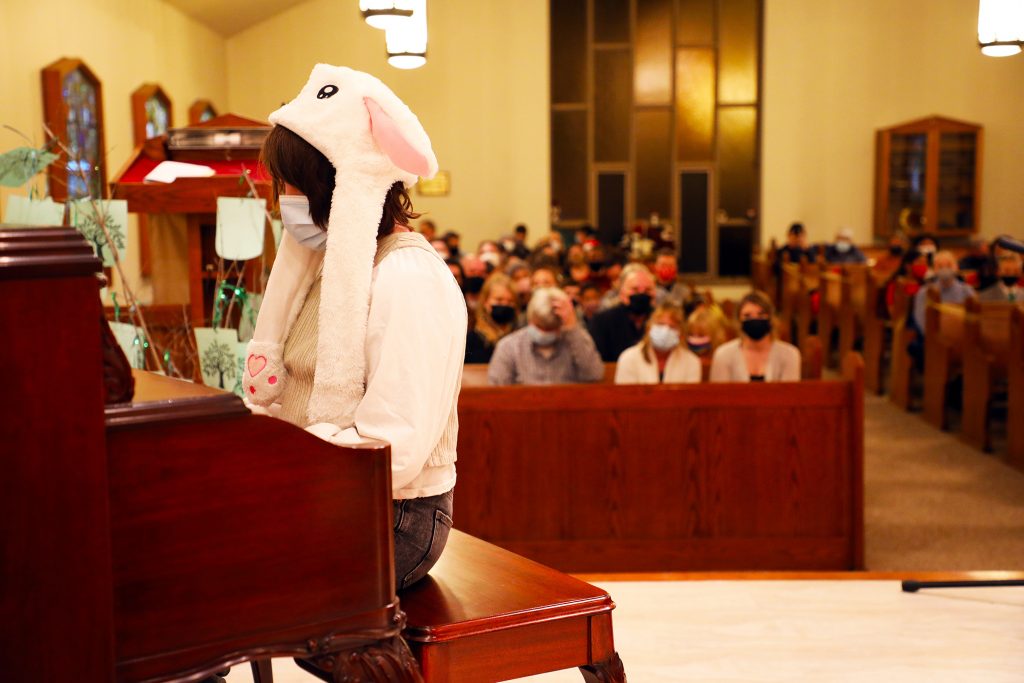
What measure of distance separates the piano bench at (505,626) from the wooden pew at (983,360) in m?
5.91

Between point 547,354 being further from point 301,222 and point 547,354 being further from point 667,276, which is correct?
point 301,222

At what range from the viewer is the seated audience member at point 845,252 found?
561 inches

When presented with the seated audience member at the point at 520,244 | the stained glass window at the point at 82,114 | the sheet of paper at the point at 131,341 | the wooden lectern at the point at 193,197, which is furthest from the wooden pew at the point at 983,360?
the stained glass window at the point at 82,114

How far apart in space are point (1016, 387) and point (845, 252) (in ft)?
25.0

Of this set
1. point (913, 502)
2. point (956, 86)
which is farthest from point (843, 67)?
point (913, 502)

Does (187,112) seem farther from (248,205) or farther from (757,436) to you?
(248,205)

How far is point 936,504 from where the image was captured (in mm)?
6273

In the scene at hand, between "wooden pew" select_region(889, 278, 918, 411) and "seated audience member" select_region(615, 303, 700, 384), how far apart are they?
3748mm

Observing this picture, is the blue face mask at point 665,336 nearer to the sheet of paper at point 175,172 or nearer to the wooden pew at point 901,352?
the sheet of paper at point 175,172

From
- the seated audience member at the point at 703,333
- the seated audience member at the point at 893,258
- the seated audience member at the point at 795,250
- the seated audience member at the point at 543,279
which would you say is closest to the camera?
the seated audience member at the point at 703,333

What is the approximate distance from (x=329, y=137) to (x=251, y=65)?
13.9m

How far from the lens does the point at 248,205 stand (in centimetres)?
304

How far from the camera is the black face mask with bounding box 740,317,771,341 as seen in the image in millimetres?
5680

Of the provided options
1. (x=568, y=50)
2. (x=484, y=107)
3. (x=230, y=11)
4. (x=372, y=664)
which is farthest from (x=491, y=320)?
(x=568, y=50)
